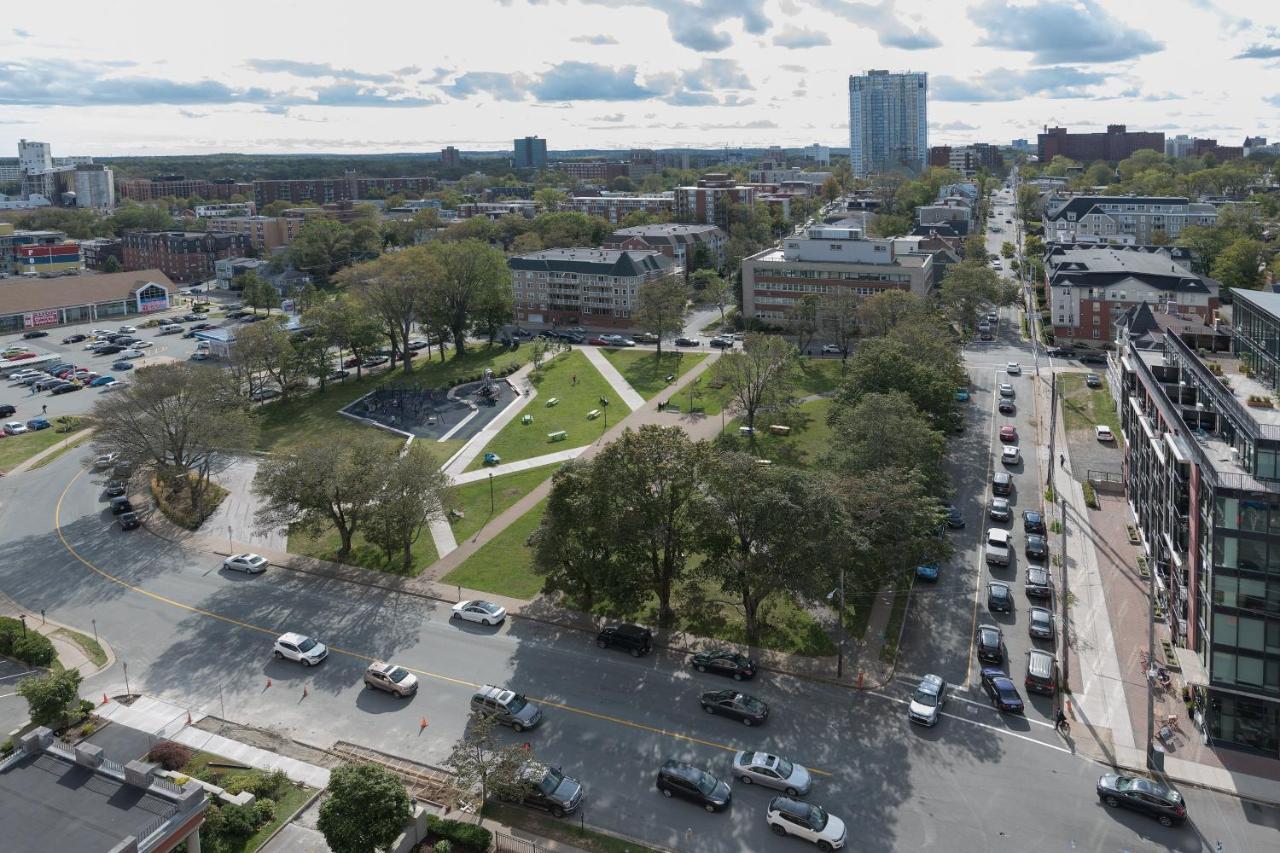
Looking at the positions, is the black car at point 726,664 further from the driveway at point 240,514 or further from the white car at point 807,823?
the driveway at point 240,514

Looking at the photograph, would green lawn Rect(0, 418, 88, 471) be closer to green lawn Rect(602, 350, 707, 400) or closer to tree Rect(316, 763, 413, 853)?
green lawn Rect(602, 350, 707, 400)

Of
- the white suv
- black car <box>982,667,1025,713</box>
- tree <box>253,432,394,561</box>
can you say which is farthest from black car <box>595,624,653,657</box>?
tree <box>253,432,394,561</box>

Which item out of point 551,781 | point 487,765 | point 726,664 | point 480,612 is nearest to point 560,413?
point 480,612

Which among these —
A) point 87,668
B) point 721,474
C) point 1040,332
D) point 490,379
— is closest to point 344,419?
point 490,379

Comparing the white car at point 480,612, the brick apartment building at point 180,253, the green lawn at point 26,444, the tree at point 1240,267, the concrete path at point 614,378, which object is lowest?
the white car at point 480,612

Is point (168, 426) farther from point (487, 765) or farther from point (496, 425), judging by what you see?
point (487, 765)

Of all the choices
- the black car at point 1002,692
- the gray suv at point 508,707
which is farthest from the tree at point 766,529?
the gray suv at point 508,707
